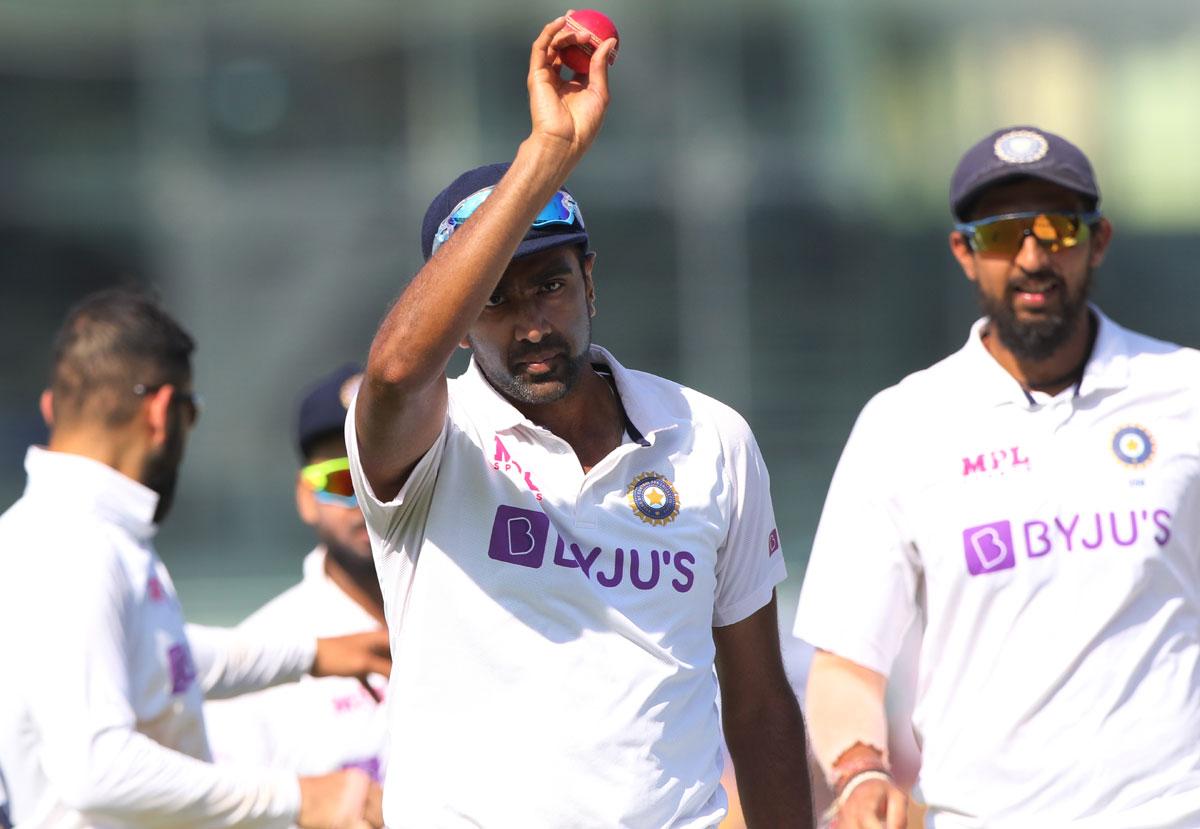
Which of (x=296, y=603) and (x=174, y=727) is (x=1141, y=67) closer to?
(x=296, y=603)

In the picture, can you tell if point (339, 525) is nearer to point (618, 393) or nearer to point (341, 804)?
point (341, 804)

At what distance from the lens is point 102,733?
4.15 m

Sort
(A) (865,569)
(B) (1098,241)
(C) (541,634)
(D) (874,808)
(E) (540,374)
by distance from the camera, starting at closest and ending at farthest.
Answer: (C) (541,634)
(E) (540,374)
(D) (874,808)
(A) (865,569)
(B) (1098,241)

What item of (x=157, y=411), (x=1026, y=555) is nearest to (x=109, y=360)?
(x=157, y=411)

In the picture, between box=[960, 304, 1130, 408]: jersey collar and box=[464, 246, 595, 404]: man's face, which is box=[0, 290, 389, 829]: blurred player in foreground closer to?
box=[464, 246, 595, 404]: man's face

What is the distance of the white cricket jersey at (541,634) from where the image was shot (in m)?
3.19

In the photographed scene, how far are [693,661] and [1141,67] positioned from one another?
10.8 metres

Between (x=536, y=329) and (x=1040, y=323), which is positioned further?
(x=1040, y=323)

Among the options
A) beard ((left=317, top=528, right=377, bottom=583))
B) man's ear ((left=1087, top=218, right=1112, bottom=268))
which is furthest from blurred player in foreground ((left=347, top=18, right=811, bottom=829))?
beard ((left=317, top=528, right=377, bottom=583))

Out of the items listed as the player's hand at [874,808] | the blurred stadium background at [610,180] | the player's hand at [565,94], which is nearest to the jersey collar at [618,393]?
the player's hand at [565,94]

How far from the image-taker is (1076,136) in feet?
42.5

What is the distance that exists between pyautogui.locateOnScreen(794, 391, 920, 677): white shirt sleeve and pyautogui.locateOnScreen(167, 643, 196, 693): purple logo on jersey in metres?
1.50

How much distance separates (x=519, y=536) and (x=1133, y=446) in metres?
1.72

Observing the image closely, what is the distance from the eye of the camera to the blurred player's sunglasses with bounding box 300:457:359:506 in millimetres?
5188
